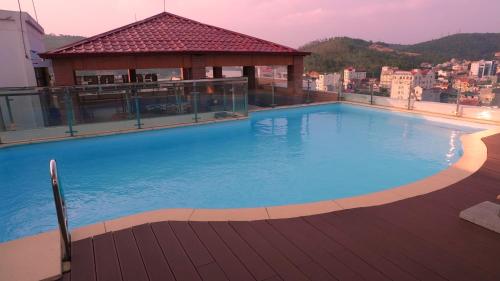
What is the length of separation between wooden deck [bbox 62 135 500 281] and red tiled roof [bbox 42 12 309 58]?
12.1 metres

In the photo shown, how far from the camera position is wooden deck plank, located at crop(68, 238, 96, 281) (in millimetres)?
2840

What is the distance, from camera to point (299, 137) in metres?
11.8

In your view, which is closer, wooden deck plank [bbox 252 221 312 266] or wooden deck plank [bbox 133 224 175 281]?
wooden deck plank [bbox 133 224 175 281]

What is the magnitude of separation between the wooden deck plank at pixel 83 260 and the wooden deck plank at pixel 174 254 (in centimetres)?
67

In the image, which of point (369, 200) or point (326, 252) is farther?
point (369, 200)

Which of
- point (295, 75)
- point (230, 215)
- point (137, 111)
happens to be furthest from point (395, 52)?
point (230, 215)

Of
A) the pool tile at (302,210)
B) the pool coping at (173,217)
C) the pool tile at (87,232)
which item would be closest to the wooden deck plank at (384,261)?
the pool tile at (302,210)

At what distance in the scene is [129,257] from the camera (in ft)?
10.2

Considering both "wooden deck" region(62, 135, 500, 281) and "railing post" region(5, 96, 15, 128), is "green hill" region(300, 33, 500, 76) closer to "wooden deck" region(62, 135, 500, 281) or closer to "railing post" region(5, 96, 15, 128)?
"railing post" region(5, 96, 15, 128)

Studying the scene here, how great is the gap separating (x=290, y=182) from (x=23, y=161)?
8110 mm

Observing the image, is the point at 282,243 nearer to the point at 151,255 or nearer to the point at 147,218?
the point at 151,255

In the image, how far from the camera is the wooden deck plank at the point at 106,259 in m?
2.84

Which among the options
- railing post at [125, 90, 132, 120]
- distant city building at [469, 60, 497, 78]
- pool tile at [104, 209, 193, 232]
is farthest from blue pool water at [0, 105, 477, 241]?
distant city building at [469, 60, 497, 78]

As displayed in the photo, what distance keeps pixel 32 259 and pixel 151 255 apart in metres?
1.17
